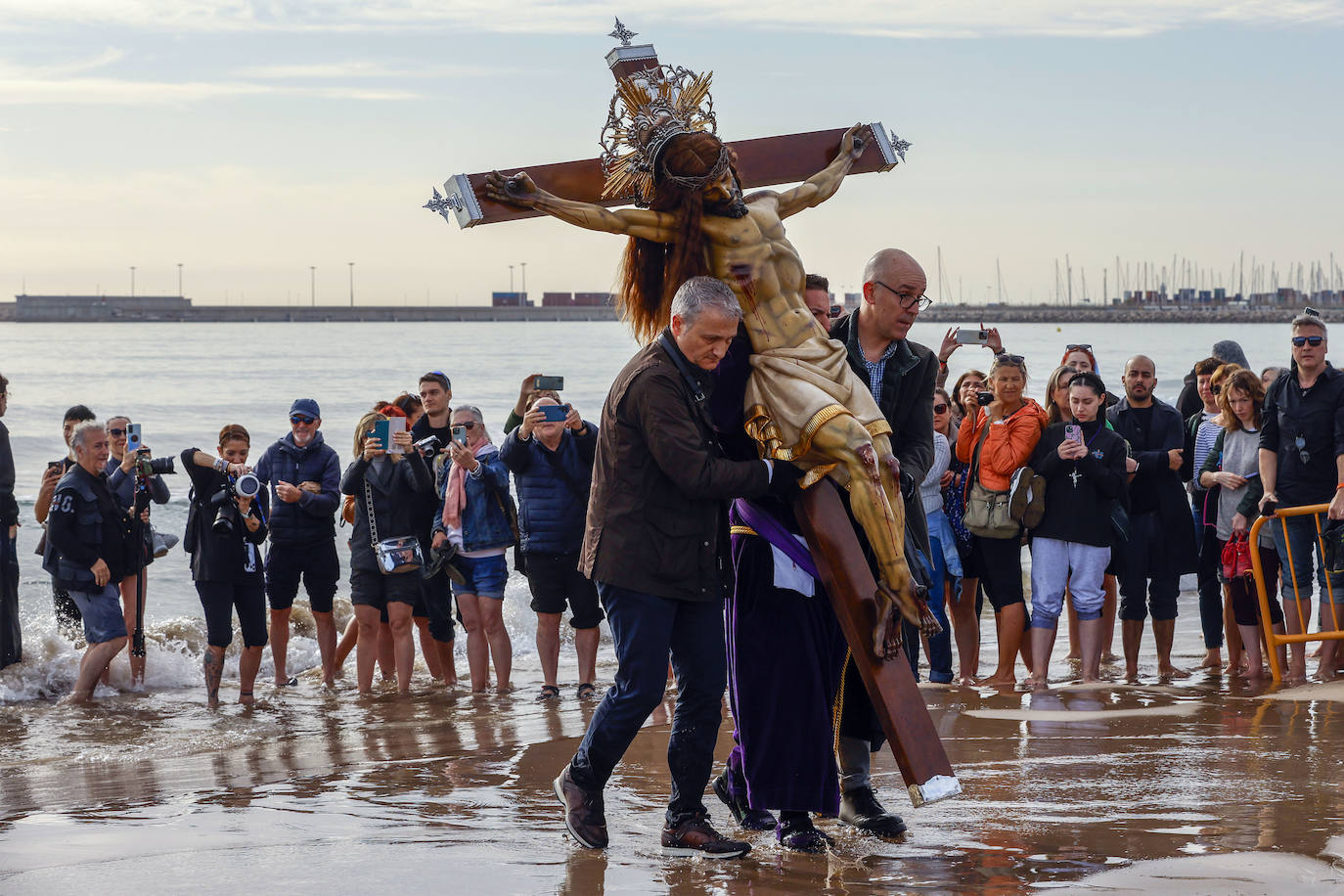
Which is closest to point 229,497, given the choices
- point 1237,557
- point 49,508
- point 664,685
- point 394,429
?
point 394,429

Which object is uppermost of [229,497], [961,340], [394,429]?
[961,340]

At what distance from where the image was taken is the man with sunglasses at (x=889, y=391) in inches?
199

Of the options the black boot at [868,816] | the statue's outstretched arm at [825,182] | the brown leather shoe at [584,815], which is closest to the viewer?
the brown leather shoe at [584,815]

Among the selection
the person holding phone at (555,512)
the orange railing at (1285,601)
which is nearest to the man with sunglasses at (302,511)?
the person holding phone at (555,512)

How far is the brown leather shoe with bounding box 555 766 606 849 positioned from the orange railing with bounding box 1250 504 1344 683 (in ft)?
15.6

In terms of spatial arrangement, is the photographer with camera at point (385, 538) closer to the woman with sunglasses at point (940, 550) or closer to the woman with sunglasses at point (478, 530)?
the woman with sunglasses at point (478, 530)

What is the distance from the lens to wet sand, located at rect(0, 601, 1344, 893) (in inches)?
171

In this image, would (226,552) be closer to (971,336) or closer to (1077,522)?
(971,336)

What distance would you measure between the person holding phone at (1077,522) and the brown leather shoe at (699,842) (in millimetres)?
4016

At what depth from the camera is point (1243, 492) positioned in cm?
860

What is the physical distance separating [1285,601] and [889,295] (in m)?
4.38

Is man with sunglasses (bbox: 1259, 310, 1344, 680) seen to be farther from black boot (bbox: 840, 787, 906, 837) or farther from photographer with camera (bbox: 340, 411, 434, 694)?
photographer with camera (bbox: 340, 411, 434, 694)

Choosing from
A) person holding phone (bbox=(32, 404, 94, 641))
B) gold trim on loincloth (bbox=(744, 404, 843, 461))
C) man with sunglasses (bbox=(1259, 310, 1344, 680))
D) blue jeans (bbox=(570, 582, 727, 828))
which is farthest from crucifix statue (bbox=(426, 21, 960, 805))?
person holding phone (bbox=(32, 404, 94, 641))

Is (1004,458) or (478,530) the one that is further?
(478,530)
